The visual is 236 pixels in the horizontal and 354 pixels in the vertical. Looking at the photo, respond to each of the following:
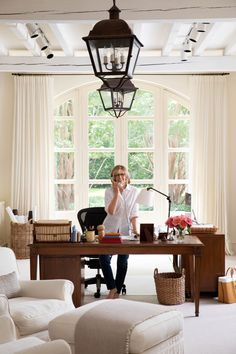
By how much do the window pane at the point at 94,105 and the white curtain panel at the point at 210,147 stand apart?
1.56 metres

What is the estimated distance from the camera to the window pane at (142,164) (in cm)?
979

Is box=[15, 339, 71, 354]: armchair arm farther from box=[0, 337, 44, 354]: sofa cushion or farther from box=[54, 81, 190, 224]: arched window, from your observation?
box=[54, 81, 190, 224]: arched window

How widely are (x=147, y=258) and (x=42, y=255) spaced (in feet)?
12.5

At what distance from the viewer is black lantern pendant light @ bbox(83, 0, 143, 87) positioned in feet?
9.29

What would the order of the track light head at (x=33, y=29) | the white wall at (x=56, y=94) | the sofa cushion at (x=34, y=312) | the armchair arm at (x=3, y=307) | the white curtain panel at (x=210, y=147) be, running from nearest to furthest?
1. the armchair arm at (x=3, y=307)
2. the sofa cushion at (x=34, y=312)
3. the track light head at (x=33, y=29)
4. the white curtain panel at (x=210, y=147)
5. the white wall at (x=56, y=94)

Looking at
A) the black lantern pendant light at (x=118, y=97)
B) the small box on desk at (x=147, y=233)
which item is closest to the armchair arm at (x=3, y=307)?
the small box on desk at (x=147, y=233)

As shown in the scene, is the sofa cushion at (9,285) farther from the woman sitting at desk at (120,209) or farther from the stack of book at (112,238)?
the woman sitting at desk at (120,209)

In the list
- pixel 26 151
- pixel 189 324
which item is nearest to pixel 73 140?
pixel 26 151

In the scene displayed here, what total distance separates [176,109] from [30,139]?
8.13 ft

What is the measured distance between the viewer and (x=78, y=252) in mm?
5516

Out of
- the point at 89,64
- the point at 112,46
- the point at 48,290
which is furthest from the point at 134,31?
the point at 112,46

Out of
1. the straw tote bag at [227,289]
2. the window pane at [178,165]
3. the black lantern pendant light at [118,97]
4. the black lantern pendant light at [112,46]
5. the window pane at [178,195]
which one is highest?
the black lantern pendant light at [118,97]

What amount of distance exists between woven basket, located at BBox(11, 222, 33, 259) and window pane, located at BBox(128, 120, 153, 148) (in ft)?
7.60

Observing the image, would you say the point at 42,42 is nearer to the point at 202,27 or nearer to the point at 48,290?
the point at 202,27
